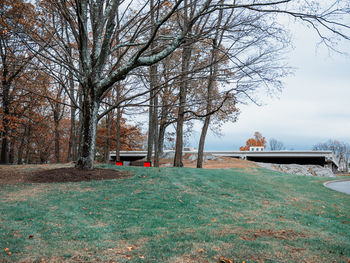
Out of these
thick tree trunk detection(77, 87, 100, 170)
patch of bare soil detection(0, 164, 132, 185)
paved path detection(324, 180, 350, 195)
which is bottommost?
paved path detection(324, 180, 350, 195)

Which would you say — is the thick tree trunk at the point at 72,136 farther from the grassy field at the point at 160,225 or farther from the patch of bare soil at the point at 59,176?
the grassy field at the point at 160,225

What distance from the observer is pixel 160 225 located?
4867mm

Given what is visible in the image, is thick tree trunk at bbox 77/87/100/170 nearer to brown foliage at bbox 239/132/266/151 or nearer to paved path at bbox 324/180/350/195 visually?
paved path at bbox 324/180/350/195

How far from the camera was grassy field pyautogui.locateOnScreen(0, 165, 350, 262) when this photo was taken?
3.61m

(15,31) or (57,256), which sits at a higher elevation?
(15,31)

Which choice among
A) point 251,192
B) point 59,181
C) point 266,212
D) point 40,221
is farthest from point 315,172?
point 40,221

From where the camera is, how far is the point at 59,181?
8.54 m

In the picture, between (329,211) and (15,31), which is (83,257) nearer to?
(329,211)

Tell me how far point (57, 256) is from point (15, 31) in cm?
950

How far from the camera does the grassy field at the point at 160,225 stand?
361cm

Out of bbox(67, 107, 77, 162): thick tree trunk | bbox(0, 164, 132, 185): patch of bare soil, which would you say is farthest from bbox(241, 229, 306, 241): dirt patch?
bbox(67, 107, 77, 162): thick tree trunk

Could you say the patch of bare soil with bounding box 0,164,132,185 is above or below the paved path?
above

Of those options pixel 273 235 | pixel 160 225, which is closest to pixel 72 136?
pixel 160 225

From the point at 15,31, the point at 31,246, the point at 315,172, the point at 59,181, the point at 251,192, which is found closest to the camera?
the point at 31,246
